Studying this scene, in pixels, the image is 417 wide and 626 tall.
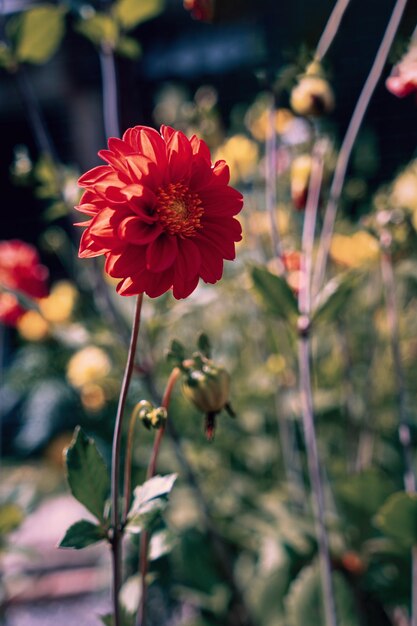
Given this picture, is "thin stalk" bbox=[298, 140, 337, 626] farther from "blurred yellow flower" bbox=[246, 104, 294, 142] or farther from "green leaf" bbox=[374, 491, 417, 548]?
"blurred yellow flower" bbox=[246, 104, 294, 142]

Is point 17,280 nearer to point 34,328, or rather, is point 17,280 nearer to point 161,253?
point 34,328

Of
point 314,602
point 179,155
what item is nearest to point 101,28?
point 179,155

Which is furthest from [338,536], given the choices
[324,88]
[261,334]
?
[324,88]

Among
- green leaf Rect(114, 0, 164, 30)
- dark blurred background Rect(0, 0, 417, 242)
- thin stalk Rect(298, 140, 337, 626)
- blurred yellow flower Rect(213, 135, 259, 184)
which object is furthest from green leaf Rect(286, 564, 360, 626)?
dark blurred background Rect(0, 0, 417, 242)

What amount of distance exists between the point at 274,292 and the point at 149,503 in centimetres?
27

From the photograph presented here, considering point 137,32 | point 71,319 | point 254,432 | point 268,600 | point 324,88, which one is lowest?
point 268,600

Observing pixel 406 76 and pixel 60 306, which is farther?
pixel 60 306

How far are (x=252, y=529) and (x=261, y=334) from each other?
0.37 metres

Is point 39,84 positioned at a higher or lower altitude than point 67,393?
higher

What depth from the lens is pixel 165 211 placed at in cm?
47

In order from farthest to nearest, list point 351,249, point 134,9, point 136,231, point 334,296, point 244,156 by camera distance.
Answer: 1. point 244,156
2. point 351,249
3. point 134,9
4. point 334,296
5. point 136,231

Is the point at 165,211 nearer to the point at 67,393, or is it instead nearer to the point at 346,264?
the point at 346,264

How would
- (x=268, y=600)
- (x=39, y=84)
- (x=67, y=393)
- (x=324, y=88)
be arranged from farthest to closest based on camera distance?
(x=39, y=84)
(x=67, y=393)
(x=268, y=600)
(x=324, y=88)

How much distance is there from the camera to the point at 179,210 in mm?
483
